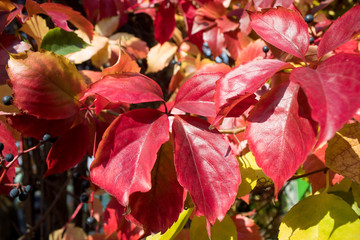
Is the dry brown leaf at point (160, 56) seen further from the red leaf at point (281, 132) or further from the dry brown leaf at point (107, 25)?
the red leaf at point (281, 132)

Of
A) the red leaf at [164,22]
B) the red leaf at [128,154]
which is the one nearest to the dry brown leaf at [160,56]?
the red leaf at [164,22]

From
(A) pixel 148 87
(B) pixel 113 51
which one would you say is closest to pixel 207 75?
(A) pixel 148 87

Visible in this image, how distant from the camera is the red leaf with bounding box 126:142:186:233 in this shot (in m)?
0.44

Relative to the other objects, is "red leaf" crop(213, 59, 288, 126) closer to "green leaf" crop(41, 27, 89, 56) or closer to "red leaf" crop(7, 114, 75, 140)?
"red leaf" crop(7, 114, 75, 140)

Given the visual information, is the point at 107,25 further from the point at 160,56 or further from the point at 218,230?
the point at 218,230

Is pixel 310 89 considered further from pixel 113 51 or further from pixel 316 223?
pixel 113 51

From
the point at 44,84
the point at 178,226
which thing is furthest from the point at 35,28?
the point at 178,226

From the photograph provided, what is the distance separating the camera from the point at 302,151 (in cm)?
36

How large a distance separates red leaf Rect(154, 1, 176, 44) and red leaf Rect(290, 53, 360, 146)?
72cm

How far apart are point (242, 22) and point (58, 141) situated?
558 mm

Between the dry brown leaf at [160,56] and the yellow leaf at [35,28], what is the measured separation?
41 centimetres

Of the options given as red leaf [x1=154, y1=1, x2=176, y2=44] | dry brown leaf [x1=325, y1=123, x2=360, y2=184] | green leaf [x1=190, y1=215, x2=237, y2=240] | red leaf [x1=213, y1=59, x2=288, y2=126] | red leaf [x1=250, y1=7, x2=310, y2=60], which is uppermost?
red leaf [x1=250, y1=7, x2=310, y2=60]

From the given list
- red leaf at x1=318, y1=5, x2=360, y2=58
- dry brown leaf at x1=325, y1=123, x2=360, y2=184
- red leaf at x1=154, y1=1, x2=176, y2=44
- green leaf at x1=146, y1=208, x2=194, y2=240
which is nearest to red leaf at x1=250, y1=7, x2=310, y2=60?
red leaf at x1=318, y1=5, x2=360, y2=58

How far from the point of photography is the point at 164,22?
1.04 m
